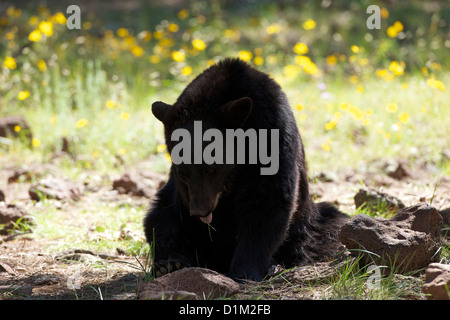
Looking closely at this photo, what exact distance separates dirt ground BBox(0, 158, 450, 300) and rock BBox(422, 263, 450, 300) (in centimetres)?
52

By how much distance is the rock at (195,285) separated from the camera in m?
3.20

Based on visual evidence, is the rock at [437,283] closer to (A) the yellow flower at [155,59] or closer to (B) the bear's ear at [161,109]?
(B) the bear's ear at [161,109]

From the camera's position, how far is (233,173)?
3.75 metres

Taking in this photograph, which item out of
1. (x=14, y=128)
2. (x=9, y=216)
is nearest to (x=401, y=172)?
(x=9, y=216)

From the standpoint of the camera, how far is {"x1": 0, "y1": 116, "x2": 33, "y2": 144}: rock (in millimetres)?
7480

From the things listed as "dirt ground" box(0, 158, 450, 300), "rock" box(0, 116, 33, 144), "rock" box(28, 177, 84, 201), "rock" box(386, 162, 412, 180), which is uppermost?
"rock" box(0, 116, 33, 144)

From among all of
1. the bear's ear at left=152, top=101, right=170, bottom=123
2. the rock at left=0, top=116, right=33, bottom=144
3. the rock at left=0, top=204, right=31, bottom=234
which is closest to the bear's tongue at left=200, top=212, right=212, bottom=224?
the bear's ear at left=152, top=101, right=170, bottom=123

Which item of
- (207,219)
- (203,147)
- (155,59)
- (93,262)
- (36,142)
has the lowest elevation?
(93,262)

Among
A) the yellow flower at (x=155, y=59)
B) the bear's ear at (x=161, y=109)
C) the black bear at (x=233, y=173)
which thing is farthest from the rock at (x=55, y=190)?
the yellow flower at (x=155, y=59)

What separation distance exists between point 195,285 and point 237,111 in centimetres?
98

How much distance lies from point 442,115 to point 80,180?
13.4 ft

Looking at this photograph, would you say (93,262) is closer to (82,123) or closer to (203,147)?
(203,147)

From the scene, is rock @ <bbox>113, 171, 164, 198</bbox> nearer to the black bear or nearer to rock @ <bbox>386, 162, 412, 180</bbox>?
the black bear
